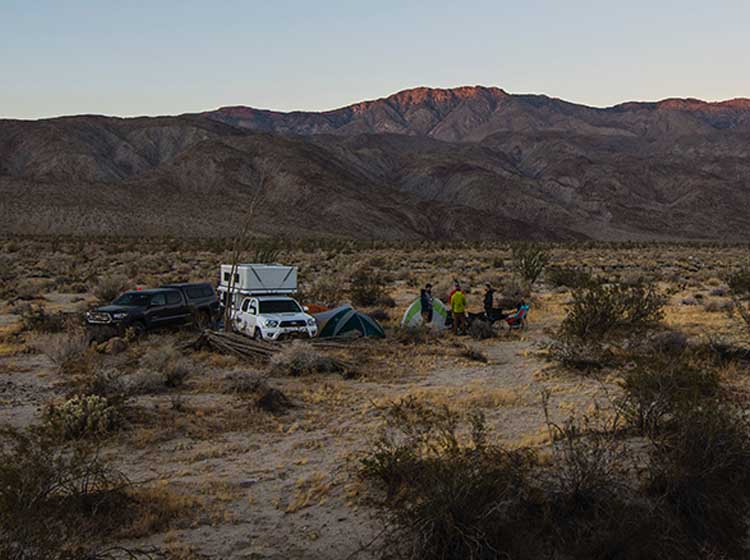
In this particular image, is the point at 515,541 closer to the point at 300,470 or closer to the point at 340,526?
the point at 340,526

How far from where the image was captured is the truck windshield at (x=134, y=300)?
19203mm

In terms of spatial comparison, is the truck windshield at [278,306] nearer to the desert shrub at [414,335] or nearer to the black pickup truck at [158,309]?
the black pickup truck at [158,309]

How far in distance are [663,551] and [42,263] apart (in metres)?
44.9

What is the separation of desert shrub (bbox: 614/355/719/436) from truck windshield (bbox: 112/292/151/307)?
13889mm

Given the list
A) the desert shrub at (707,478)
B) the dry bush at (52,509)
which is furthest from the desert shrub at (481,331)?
the dry bush at (52,509)

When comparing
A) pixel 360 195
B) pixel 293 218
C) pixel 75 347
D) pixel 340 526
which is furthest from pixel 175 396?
pixel 360 195

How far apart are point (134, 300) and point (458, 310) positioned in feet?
31.4

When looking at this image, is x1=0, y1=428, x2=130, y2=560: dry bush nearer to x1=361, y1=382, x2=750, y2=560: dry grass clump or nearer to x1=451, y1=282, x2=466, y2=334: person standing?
x1=361, y1=382, x2=750, y2=560: dry grass clump

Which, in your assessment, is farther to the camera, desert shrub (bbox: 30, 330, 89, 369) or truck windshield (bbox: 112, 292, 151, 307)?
truck windshield (bbox: 112, 292, 151, 307)

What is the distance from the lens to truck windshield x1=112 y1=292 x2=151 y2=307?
19.2m

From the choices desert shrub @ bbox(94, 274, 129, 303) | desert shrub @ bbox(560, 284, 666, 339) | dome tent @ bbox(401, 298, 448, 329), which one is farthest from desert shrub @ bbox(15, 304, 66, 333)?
desert shrub @ bbox(560, 284, 666, 339)

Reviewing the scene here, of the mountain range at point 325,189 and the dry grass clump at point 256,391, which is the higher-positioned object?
the mountain range at point 325,189

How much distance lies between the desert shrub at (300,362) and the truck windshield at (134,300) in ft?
21.4

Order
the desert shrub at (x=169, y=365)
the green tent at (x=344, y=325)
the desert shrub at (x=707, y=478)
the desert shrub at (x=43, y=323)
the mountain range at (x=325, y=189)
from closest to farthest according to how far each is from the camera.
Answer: the desert shrub at (x=707, y=478)
the desert shrub at (x=169, y=365)
the green tent at (x=344, y=325)
the desert shrub at (x=43, y=323)
the mountain range at (x=325, y=189)
